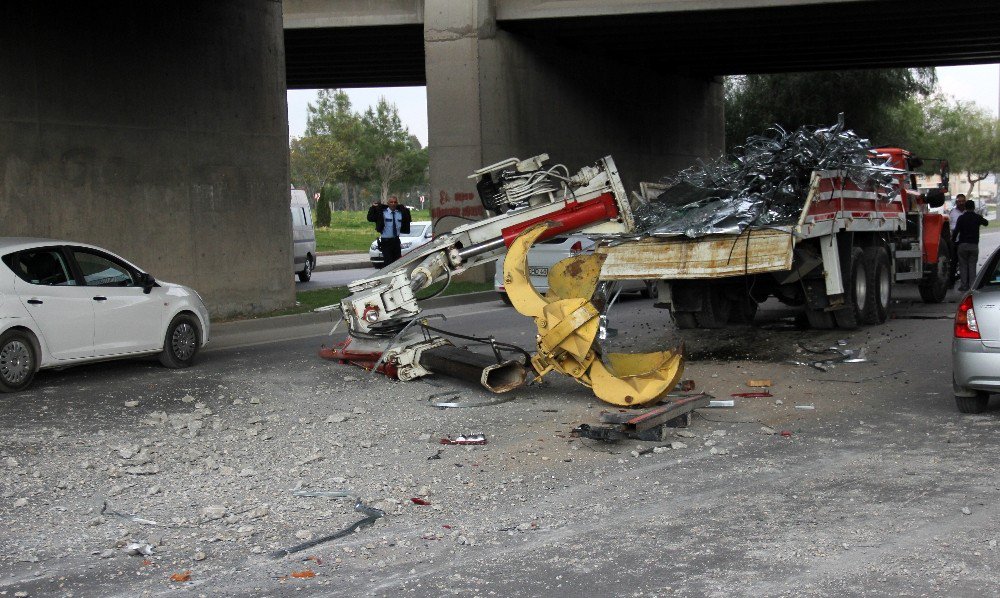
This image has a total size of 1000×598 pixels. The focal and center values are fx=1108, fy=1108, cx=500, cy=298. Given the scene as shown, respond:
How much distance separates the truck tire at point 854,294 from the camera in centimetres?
1419

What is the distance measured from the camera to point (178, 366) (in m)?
13.0

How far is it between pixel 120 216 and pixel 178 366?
4.35 meters

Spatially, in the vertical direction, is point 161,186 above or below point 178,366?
above

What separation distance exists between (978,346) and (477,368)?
437cm

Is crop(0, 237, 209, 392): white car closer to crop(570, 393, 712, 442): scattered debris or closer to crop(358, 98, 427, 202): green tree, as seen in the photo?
crop(570, 393, 712, 442): scattered debris

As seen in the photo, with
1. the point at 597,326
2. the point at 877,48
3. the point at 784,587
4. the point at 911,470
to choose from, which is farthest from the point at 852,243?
the point at 877,48

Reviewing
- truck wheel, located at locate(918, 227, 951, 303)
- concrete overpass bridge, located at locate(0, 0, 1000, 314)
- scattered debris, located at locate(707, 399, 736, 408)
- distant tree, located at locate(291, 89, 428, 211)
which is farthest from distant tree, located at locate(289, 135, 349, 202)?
scattered debris, located at locate(707, 399, 736, 408)

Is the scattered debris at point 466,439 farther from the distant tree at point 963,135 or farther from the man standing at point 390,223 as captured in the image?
the distant tree at point 963,135

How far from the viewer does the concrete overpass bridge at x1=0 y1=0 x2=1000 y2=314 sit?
51.3ft

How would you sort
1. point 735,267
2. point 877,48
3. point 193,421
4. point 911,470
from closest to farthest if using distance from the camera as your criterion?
1. point 911,470
2. point 193,421
3. point 735,267
4. point 877,48

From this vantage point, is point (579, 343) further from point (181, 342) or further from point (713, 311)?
point (181, 342)

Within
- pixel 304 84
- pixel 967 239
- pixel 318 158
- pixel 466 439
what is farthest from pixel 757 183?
pixel 318 158

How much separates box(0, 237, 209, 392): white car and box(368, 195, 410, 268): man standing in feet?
31.3

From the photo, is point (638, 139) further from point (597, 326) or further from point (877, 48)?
point (597, 326)
